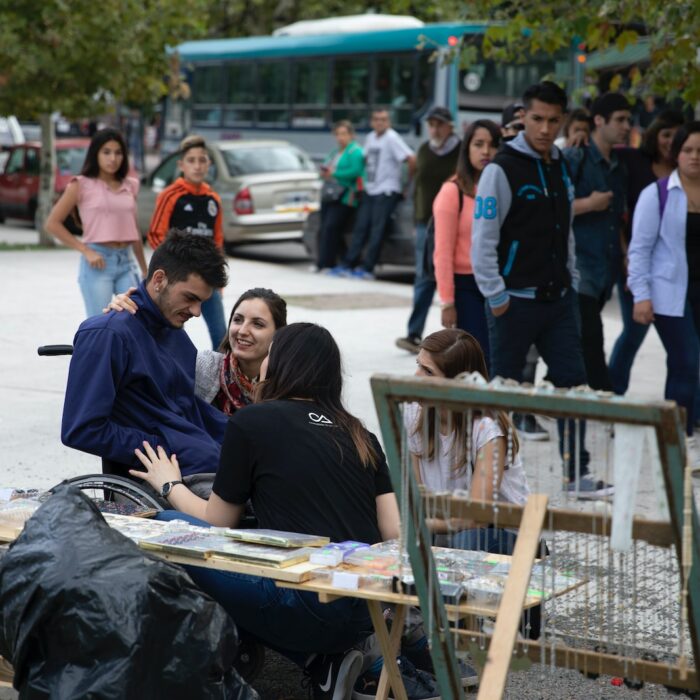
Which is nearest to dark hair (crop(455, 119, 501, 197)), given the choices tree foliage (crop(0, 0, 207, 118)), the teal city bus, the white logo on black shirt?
the white logo on black shirt

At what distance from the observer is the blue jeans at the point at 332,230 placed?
52.6 feet

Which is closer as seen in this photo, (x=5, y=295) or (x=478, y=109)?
(x=5, y=295)

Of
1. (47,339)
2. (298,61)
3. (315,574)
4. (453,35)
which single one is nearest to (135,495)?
(315,574)

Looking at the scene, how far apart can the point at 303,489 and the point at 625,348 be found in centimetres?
453

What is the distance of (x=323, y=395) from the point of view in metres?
4.12

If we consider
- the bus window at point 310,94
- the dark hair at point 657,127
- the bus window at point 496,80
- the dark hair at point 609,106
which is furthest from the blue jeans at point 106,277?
the bus window at point 310,94

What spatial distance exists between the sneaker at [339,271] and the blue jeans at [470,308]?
847 cm

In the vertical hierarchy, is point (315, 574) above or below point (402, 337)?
above

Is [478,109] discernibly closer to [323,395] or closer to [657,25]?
[657,25]

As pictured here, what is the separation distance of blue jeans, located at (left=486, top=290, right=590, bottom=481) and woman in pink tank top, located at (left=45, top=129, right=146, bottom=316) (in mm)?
2853

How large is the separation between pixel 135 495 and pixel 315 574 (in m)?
1.14

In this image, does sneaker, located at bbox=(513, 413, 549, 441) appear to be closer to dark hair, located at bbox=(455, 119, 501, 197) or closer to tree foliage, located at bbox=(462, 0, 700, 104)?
dark hair, located at bbox=(455, 119, 501, 197)

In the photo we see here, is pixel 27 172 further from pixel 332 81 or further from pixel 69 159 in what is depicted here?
pixel 332 81

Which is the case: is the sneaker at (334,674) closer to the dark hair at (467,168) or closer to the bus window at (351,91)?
the dark hair at (467,168)
